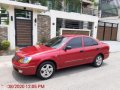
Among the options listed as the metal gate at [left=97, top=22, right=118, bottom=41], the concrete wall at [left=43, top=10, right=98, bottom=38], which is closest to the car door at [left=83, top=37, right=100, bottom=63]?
the concrete wall at [left=43, top=10, right=98, bottom=38]

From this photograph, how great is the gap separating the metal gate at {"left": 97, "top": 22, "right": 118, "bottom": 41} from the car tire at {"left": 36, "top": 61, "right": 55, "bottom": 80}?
17.1 metres

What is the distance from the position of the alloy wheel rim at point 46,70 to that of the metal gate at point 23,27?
20.6ft

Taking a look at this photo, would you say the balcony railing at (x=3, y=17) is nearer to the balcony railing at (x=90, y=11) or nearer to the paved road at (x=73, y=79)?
the paved road at (x=73, y=79)

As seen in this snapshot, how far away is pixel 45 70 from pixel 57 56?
27.3 inches

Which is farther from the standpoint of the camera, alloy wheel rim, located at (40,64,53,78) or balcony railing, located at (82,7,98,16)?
balcony railing, located at (82,7,98,16)

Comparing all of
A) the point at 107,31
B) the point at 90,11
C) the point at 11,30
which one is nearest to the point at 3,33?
the point at 11,30

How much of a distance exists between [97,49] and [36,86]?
368cm

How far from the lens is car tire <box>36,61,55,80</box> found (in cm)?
545

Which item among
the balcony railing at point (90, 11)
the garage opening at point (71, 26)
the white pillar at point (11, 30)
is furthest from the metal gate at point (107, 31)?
the white pillar at point (11, 30)

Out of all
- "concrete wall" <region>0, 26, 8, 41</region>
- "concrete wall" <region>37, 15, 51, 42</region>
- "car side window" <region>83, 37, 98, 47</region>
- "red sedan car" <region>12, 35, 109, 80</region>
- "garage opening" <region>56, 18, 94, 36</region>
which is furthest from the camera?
"garage opening" <region>56, 18, 94, 36</region>

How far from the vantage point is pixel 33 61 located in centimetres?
525

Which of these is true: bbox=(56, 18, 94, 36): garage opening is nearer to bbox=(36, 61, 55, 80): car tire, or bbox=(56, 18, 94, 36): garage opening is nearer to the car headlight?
bbox=(36, 61, 55, 80): car tire

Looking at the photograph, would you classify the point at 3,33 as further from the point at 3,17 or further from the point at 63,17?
the point at 63,17

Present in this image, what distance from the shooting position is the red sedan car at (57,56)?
531 cm
